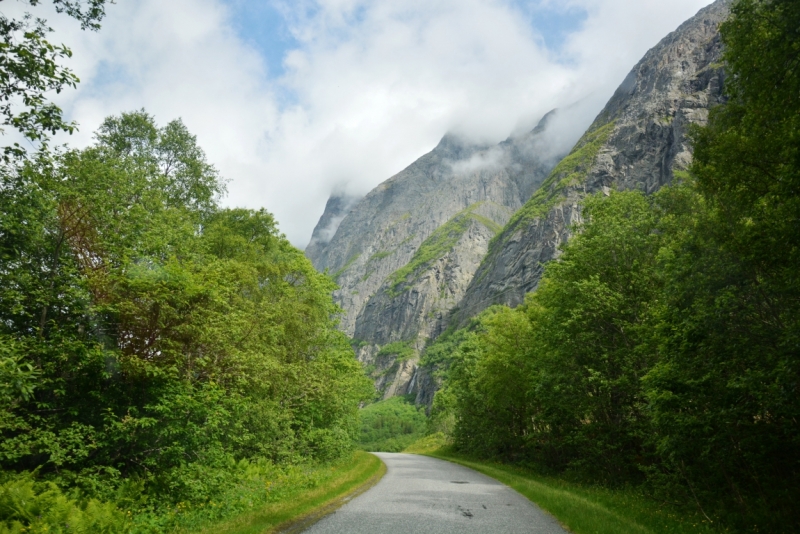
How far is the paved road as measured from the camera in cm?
959

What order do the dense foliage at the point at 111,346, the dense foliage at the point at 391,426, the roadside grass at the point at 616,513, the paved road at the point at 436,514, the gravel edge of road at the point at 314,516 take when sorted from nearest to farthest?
the gravel edge of road at the point at 314,516, the paved road at the point at 436,514, the roadside grass at the point at 616,513, the dense foliage at the point at 111,346, the dense foliage at the point at 391,426

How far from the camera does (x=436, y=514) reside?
37.5ft

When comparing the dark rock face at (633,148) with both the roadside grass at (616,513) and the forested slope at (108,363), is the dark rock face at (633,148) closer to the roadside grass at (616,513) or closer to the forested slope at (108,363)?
the roadside grass at (616,513)

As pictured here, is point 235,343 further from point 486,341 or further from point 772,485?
point 486,341

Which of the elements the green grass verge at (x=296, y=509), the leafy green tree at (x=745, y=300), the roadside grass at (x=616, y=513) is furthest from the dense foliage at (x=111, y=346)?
the leafy green tree at (x=745, y=300)

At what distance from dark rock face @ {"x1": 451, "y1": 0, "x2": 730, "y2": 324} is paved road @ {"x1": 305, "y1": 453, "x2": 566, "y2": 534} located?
10769cm

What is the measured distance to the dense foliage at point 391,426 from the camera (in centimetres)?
10881

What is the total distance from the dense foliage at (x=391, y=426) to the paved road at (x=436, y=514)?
89.1 m

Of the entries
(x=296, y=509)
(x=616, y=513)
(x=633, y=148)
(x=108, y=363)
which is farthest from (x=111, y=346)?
(x=633, y=148)

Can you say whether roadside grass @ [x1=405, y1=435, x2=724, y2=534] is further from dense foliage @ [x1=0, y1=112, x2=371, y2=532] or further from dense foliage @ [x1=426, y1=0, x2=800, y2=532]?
dense foliage @ [x1=0, y1=112, x2=371, y2=532]

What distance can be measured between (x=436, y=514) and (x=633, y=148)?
469ft

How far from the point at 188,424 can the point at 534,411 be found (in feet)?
78.6

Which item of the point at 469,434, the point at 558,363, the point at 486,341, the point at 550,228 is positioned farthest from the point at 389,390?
the point at 558,363

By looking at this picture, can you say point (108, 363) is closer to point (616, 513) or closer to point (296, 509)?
point (296, 509)
